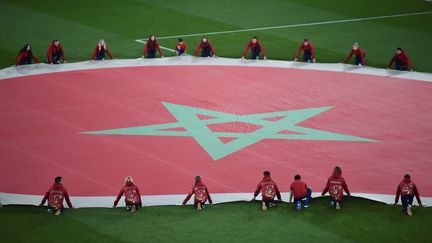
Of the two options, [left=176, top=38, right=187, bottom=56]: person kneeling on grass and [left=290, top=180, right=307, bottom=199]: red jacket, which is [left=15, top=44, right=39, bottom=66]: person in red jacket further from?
[left=290, top=180, right=307, bottom=199]: red jacket

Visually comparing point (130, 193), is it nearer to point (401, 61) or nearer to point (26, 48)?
point (26, 48)

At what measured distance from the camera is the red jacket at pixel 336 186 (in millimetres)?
26328

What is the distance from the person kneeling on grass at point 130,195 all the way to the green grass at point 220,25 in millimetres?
16513

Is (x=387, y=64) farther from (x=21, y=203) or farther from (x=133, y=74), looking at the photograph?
(x=21, y=203)

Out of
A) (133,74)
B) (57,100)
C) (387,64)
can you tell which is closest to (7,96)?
(57,100)

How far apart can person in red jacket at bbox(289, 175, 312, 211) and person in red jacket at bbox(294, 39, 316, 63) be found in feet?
49.5

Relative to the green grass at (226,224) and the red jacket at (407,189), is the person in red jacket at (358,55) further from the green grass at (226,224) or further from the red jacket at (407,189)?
the red jacket at (407,189)

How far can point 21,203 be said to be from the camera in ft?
88.2

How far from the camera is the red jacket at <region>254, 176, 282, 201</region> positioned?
26344 mm

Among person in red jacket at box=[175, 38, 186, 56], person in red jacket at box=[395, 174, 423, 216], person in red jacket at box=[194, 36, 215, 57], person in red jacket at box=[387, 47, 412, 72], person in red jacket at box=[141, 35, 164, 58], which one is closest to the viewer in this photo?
person in red jacket at box=[395, 174, 423, 216]

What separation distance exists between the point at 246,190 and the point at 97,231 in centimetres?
549

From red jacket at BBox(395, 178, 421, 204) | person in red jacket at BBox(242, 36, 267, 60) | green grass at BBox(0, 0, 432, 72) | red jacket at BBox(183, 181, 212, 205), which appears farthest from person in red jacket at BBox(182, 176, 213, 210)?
green grass at BBox(0, 0, 432, 72)

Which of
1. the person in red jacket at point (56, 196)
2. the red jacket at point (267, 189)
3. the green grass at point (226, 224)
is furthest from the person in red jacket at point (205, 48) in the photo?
the person in red jacket at point (56, 196)

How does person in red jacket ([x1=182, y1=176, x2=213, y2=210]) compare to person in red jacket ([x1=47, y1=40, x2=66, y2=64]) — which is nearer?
person in red jacket ([x1=182, y1=176, x2=213, y2=210])
